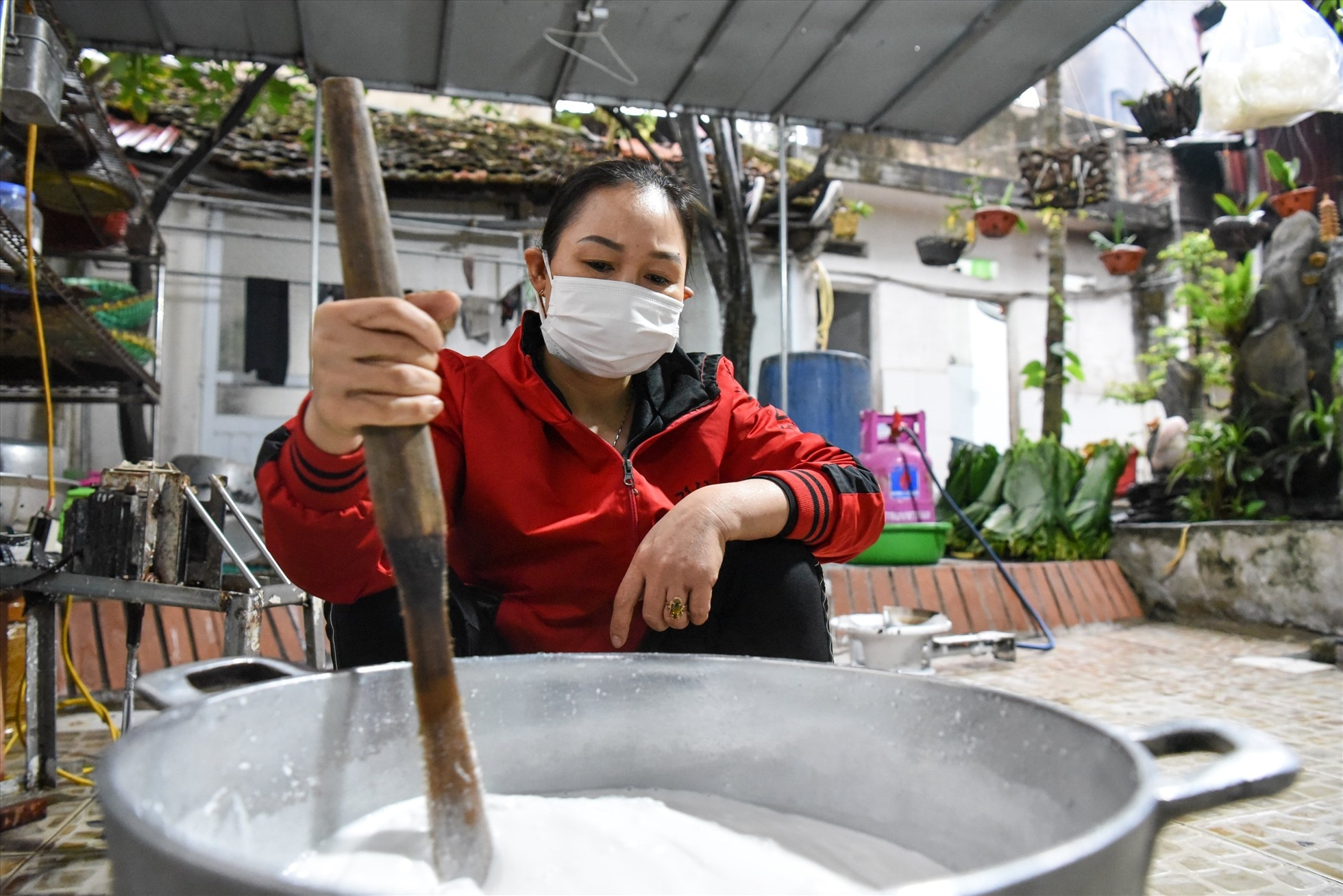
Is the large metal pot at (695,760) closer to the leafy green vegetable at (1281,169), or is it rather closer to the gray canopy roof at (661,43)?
the gray canopy roof at (661,43)

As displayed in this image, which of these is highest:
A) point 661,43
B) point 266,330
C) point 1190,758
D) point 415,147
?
point 415,147

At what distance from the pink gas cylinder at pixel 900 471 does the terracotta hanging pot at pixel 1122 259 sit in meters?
5.17

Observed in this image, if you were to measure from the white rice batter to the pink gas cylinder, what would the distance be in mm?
3771

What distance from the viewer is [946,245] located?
25.1ft

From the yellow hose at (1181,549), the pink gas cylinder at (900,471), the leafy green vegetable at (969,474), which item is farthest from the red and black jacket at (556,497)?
the leafy green vegetable at (969,474)

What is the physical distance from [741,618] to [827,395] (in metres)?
3.47

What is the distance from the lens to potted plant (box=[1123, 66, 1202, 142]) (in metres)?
5.35

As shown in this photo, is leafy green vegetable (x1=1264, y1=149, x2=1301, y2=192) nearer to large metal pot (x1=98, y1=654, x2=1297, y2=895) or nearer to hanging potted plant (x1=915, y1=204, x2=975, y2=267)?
hanging potted plant (x1=915, y1=204, x2=975, y2=267)

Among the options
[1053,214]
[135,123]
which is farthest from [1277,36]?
[135,123]

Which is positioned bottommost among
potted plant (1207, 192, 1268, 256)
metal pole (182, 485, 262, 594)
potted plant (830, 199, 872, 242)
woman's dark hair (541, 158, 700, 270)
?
metal pole (182, 485, 262, 594)

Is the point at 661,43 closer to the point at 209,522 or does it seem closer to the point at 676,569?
the point at 209,522

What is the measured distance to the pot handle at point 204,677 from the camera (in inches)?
23.0

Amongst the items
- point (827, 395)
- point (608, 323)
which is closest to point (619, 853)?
point (608, 323)

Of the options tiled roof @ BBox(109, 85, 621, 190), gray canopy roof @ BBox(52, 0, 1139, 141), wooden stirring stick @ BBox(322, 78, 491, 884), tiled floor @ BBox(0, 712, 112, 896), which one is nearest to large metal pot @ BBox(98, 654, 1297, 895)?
wooden stirring stick @ BBox(322, 78, 491, 884)
